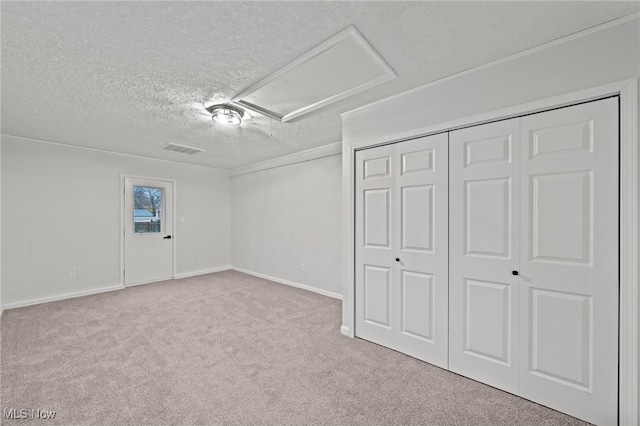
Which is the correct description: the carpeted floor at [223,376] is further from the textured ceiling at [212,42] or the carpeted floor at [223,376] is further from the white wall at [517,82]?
the textured ceiling at [212,42]

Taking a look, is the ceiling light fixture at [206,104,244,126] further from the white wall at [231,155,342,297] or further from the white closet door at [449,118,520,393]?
the white closet door at [449,118,520,393]

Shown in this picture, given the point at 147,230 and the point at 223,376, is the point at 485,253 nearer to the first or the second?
the point at 223,376

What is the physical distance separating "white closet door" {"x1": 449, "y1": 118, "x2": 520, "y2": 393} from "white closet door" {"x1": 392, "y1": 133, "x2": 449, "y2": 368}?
0.08m

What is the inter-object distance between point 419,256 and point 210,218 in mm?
5121

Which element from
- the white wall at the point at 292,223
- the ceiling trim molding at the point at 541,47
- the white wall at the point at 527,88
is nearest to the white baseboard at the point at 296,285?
the white wall at the point at 292,223

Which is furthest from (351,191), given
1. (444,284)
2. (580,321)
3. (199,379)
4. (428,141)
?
(199,379)

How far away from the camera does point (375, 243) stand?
106 inches

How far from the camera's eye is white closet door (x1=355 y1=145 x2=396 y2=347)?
2.58m

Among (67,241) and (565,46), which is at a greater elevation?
(565,46)

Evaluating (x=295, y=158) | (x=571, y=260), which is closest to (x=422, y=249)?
(x=571, y=260)

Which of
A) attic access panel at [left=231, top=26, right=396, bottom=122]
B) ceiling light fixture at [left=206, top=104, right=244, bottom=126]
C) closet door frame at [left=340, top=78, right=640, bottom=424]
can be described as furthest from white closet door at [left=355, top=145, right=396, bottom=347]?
closet door frame at [left=340, top=78, right=640, bottom=424]

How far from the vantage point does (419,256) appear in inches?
93.9

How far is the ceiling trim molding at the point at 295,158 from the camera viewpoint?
425 centimetres

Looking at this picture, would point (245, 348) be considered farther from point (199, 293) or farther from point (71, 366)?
point (199, 293)
